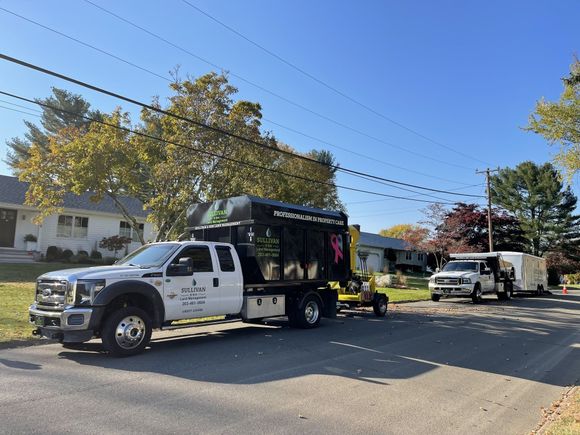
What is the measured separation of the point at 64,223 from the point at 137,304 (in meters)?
24.2

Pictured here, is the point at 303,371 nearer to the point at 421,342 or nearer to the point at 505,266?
the point at 421,342

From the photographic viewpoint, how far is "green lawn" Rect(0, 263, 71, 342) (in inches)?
391

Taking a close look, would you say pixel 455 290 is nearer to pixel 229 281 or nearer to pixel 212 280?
pixel 229 281

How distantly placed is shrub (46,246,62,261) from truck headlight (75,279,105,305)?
2232 centimetres

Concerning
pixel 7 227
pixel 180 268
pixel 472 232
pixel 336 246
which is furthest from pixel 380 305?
pixel 472 232

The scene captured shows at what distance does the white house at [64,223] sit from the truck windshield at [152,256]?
757 inches

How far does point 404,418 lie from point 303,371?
2336 millimetres

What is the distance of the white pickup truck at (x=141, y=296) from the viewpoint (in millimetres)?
8047

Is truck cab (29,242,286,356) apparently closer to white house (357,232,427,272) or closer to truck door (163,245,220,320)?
truck door (163,245,220,320)

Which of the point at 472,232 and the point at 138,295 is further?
the point at 472,232

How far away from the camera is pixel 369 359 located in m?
8.80

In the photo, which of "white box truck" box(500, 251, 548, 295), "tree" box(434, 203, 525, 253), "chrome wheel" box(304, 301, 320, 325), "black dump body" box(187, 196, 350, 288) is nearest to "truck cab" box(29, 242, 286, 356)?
"black dump body" box(187, 196, 350, 288)

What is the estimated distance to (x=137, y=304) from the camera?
883cm

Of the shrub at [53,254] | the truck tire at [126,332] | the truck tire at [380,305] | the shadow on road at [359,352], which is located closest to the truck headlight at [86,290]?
the truck tire at [126,332]
